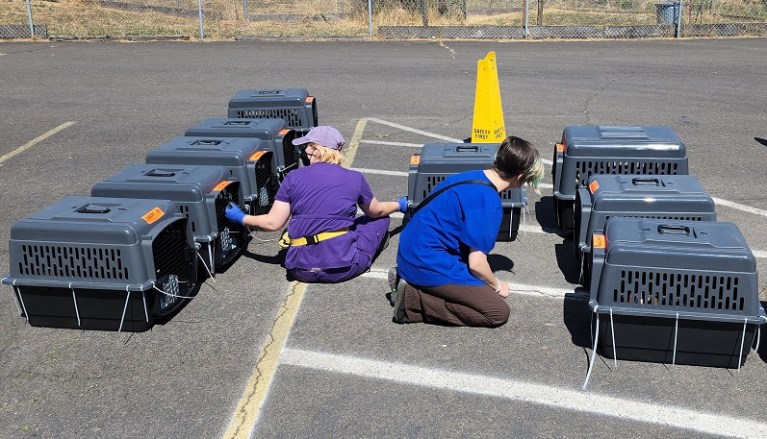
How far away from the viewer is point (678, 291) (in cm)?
439

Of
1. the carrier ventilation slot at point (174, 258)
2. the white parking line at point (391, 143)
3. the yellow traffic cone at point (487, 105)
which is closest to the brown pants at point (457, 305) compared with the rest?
the carrier ventilation slot at point (174, 258)

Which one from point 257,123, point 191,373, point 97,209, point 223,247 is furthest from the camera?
point 257,123

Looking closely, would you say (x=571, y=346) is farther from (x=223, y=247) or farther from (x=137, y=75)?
(x=137, y=75)

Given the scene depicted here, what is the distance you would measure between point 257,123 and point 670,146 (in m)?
3.51

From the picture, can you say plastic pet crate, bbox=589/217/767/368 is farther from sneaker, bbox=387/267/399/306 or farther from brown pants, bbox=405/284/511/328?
sneaker, bbox=387/267/399/306

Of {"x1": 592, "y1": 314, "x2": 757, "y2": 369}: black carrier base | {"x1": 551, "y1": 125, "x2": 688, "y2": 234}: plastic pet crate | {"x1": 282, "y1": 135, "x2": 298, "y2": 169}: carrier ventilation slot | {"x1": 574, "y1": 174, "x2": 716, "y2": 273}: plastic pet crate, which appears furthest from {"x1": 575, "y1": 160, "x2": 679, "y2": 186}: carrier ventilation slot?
{"x1": 282, "y1": 135, "x2": 298, "y2": 169}: carrier ventilation slot

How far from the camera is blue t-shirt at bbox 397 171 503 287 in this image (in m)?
4.76

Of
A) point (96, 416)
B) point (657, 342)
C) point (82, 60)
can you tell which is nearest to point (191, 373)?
point (96, 416)

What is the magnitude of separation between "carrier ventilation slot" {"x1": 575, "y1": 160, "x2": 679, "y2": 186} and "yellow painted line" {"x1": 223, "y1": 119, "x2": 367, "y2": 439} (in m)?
2.35

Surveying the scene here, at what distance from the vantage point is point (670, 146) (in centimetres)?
621

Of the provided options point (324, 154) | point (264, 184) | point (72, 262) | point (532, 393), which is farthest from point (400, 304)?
point (264, 184)

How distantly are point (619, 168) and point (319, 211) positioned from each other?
2410mm

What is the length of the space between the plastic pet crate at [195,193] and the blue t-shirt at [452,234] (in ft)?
4.84

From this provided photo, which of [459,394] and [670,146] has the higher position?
[670,146]
